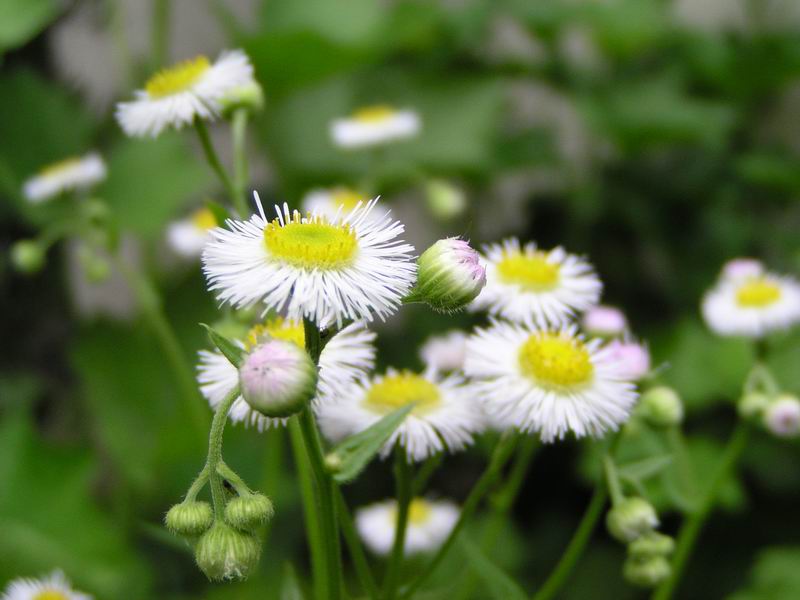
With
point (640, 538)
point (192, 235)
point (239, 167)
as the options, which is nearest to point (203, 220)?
point (192, 235)

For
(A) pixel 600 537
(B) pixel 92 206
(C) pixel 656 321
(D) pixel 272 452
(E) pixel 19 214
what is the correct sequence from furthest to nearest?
(C) pixel 656 321 < (A) pixel 600 537 < (E) pixel 19 214 < (B) pixel 92 206 < (D) pixel 272 452

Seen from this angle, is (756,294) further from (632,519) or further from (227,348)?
(227,348)

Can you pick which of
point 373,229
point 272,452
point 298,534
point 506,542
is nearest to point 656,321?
point 506,542

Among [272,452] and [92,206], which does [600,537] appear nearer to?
→ [272,452]

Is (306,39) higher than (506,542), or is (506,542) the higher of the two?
(306,39)

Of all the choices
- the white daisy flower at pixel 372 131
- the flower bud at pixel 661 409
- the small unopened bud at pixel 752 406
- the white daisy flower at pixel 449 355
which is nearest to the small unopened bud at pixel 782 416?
the small unopened bud at pixel 752 406

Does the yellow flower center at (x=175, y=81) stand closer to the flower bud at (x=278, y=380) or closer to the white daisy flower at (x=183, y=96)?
the white daisy flower at (x=183, y=96)
